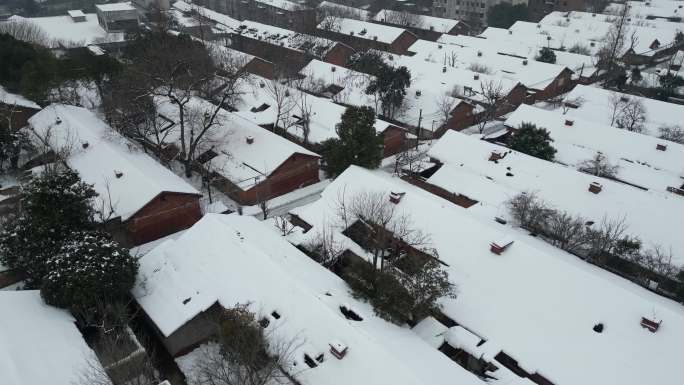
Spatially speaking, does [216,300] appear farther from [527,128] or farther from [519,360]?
[527,128]

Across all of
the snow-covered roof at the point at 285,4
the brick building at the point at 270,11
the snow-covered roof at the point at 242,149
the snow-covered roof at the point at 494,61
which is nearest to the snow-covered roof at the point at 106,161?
the snow-covered roof at the point at 242,149

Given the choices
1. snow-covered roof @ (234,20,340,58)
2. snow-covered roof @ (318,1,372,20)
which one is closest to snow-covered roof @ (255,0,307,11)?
snow-covered roof @ (318,1,372,20)

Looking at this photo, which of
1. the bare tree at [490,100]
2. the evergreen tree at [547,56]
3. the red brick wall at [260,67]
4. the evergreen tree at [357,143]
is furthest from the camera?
the evergreen tree at [547,56]

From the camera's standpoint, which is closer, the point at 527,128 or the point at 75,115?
the point at 527,128

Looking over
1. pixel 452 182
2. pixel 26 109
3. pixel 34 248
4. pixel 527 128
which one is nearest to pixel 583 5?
pixel 527 128

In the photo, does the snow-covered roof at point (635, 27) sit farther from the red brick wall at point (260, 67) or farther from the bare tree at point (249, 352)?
the bare tree at point (249, 352)

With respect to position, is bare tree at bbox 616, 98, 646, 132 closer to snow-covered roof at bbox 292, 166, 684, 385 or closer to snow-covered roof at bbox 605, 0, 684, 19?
snow-covered roof at bbox 292, 166, 684, 385
